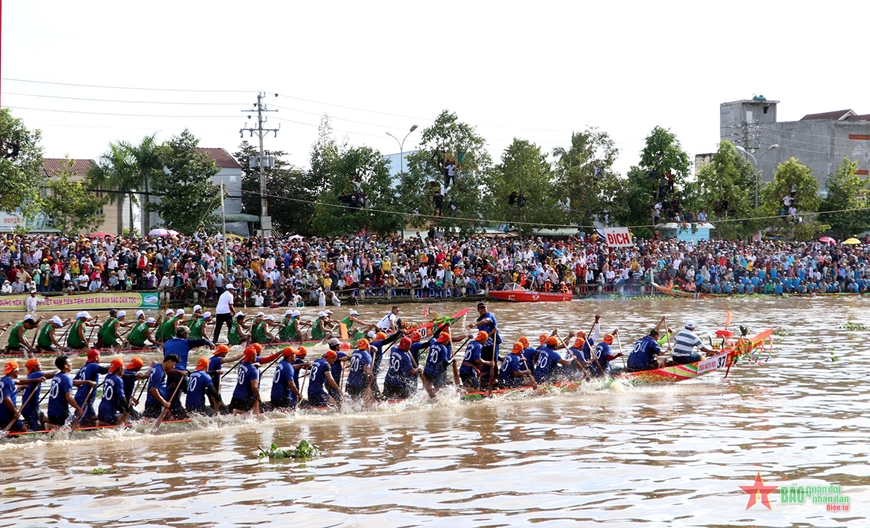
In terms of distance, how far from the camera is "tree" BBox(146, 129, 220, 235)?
4566 centimetres

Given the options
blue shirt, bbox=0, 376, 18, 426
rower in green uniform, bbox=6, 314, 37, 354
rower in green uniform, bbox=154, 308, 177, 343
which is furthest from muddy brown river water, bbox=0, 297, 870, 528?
rower in green uniform, bbox=154, 308, 177, 343

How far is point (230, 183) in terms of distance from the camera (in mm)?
64688

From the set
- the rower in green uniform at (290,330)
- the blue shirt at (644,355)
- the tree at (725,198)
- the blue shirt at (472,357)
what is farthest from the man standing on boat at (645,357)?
the tree at (725,198)

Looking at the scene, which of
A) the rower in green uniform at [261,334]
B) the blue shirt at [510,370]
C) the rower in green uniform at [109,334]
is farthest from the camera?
the rower in green uniform at [261,334]

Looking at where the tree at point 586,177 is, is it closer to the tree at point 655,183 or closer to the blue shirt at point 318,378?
the tree at point 655,183

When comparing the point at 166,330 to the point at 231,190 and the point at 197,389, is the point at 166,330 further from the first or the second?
the point at 231,190

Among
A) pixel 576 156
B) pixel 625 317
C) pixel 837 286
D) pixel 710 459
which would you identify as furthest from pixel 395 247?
pixel 710 459

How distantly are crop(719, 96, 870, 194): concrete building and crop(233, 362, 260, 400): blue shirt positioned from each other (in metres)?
63.2

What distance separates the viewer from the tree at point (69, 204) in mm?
52469

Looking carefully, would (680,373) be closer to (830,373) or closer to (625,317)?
(830,373)

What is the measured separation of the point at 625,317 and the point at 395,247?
39.7ft

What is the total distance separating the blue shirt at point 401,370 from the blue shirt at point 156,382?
3544 millimetres

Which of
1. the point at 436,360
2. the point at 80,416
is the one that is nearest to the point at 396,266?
the point at 436,360

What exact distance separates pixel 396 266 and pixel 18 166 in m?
19.8
